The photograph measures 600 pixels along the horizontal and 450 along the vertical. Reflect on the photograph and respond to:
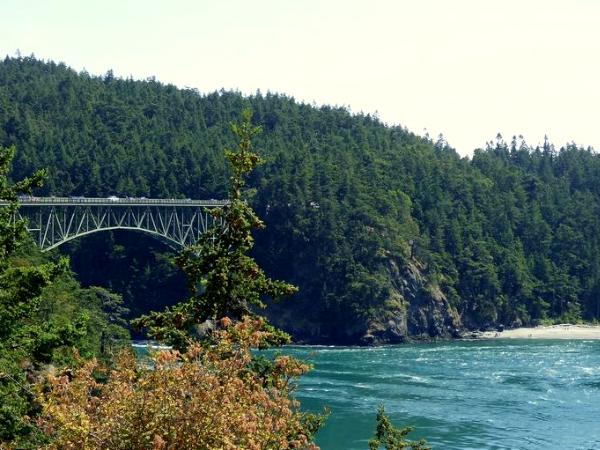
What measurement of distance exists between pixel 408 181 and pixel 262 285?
3915 inches

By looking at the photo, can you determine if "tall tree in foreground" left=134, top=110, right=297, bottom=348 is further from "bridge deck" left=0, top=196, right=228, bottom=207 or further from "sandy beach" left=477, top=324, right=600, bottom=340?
"sandy beach" left=477, top=324, right=600, bottom=340

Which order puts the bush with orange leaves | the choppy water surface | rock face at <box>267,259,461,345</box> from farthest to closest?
rock face at <box>267,259,461,345</box>, the choppy water surface, the bush with orange leaves

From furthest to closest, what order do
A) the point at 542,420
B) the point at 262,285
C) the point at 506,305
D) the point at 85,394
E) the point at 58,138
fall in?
the point at 58,138
the point at 506,305
the point at 542,420
the point at 262,285
the point at 85,394

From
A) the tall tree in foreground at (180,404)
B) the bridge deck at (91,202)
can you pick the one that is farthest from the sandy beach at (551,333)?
the tall tree in foreground at (180,404)

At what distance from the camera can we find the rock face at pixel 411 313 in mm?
90625

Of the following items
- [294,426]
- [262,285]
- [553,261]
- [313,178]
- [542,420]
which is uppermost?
[313,178]

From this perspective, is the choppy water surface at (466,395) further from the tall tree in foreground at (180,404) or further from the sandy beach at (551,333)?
the tall tree in foreground at (180,404)

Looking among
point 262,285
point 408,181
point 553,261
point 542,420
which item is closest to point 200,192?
point 408,181

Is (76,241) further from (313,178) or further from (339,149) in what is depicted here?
(339,149)

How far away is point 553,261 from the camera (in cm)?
11525

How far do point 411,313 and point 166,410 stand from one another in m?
86.5

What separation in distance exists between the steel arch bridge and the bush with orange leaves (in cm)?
5940

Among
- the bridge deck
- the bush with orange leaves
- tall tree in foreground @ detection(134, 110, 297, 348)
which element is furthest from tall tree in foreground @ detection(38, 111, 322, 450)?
the bridge deck

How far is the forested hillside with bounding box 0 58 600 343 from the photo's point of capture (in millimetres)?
94938
